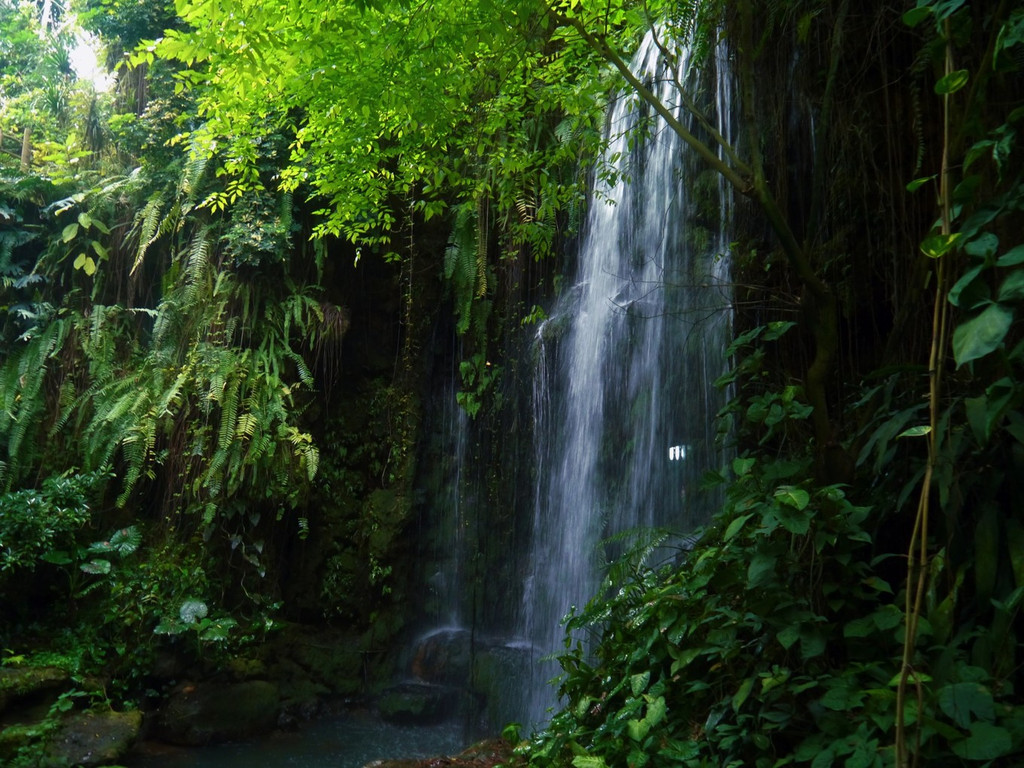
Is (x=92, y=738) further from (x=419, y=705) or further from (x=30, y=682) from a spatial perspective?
(x=419, y=705)

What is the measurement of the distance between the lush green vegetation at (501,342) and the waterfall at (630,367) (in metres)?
0.68

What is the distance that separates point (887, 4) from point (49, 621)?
7.85 metres

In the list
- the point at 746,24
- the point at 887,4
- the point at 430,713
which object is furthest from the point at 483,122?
the point at 430,713

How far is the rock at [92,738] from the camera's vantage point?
18.1 feet

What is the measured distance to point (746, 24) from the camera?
3604 mm

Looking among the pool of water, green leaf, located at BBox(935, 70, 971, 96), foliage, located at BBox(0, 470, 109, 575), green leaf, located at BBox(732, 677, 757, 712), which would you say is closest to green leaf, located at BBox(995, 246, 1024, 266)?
green leaf, located at BBox(935, 70, 971, 96)

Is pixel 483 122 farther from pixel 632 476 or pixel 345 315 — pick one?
pixel 345 315

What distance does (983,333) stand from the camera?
1883mm

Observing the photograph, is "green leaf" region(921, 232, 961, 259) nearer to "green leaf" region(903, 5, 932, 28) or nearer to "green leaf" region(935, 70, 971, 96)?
"green leaf" region(935, 70, 971, 96)

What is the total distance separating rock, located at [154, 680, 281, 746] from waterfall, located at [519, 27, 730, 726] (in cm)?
243

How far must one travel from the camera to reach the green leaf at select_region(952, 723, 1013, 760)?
202cm

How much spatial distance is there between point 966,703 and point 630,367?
471cm

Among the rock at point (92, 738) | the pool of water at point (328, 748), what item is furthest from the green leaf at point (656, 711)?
the rock at point (92, 738)

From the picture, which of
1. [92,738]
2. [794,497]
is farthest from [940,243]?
[92,738]
